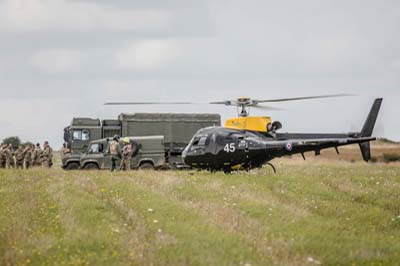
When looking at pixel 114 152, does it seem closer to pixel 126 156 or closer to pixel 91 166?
pixel 126 156

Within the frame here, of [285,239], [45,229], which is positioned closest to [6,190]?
[45,229]

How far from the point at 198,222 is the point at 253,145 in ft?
44.3

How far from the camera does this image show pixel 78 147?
46719 mm

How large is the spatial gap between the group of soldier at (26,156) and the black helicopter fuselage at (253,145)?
14.9m

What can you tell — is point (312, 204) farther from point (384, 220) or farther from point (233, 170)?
point (233, 170)

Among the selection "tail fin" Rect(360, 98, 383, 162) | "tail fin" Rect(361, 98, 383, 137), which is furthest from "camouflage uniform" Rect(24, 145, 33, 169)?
"tail fin" Rect(361, 98, 383, 137)

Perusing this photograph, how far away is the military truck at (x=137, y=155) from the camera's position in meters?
42.8

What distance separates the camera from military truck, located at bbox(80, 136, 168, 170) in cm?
4275

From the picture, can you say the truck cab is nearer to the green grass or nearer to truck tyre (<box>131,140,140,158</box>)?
truck tyre (<box>131,140,140,158</box>)

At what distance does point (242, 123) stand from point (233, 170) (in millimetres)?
2067

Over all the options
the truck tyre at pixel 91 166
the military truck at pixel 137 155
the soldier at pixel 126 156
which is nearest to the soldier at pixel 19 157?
the military truck at pixel 137 155

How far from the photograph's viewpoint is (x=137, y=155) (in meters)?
43.8

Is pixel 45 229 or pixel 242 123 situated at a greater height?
pixel 242 123

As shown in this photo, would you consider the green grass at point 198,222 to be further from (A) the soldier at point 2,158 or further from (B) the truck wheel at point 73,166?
(A) the soldier at point 2,158
